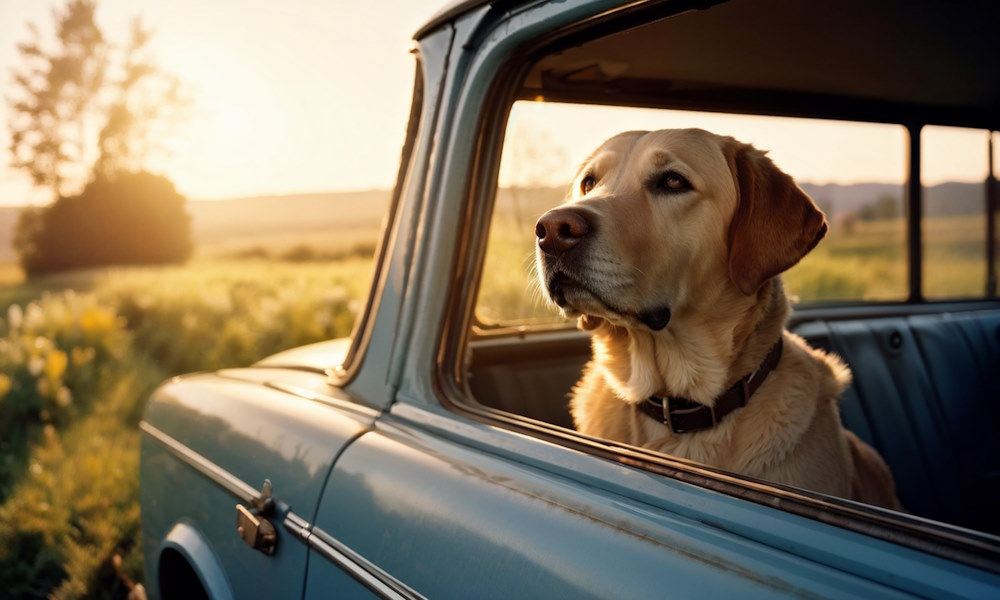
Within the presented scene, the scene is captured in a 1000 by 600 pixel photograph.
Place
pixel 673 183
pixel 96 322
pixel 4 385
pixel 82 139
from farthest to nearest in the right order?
pixel 82 139 → pixel 96 322 → pixel 4 385 → pixel 673 183

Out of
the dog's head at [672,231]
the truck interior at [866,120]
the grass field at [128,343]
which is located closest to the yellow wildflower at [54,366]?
the grass field at [128,343]

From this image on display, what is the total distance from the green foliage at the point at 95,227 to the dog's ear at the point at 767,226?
20173mm

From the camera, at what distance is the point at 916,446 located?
322 cm

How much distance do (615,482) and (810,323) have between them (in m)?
2.52

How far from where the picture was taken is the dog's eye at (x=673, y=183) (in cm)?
228

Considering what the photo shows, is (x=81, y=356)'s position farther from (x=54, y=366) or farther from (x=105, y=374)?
(x=54, y=366)

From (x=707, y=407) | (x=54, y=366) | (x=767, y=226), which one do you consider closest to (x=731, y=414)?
(x=707, y=407)

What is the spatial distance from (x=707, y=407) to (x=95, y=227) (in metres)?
20.5

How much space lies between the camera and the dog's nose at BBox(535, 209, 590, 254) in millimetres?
1983

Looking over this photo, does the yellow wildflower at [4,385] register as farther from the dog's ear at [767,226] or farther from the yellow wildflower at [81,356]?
the dog's ear at [767,226]

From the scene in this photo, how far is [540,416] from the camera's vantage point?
2795 millimetres

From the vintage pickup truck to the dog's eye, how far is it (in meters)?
0.34

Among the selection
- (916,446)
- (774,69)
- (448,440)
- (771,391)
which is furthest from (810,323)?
(448,440)

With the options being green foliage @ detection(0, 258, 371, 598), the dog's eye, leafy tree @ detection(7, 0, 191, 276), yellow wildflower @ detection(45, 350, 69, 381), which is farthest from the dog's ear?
leafy tree @ detection(7, 0, 191, 276)
